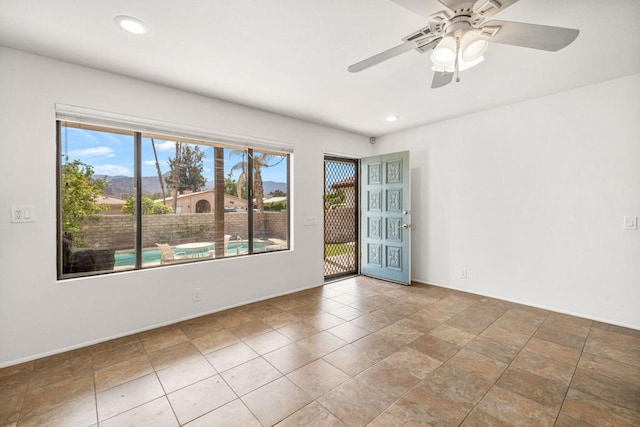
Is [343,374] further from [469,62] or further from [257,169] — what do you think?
[257,169]

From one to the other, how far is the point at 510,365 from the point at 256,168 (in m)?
3.27

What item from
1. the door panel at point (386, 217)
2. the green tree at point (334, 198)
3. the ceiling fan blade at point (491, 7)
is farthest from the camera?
the green tree at point (334, 198)

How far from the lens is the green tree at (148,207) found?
2.76 m

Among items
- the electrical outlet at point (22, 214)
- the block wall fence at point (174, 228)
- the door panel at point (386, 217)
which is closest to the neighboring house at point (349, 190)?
the door panel at point (386, 217)

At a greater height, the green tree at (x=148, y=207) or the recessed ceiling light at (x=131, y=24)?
the recessed ceiling light at (x=131, y=24)

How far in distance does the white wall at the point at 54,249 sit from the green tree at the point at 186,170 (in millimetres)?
305

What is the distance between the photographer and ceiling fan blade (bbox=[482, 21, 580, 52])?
1.45 metres

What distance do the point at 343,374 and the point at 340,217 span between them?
3012mm

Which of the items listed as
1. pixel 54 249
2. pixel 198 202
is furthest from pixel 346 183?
pixel 54 249

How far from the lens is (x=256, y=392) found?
1.85 metres

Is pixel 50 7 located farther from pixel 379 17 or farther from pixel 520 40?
pixel 520 40

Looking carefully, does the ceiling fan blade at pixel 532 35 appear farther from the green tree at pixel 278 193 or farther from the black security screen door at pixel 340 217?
the black security screen door at pixel 340 217

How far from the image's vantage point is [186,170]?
10.3 ft

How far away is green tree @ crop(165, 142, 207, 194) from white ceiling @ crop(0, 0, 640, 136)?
2.14ft
